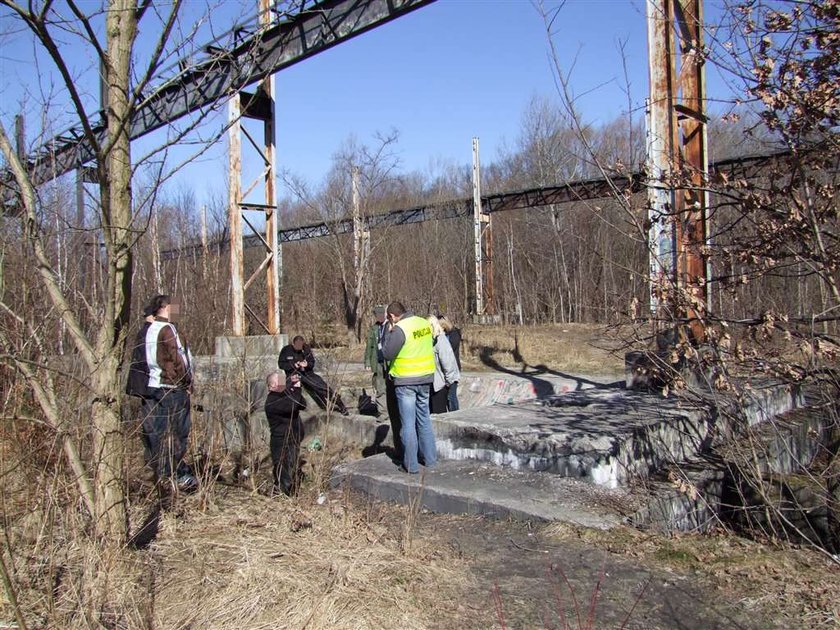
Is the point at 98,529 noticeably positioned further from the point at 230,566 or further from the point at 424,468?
the point at 424,468

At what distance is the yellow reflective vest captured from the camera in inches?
243

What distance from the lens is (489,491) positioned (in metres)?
5.23

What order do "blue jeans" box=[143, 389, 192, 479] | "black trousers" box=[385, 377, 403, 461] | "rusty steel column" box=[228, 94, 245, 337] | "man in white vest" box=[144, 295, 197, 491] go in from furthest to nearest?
"rusty steel column" box=[228, 94, 245, 337] < "black trousers" box=[385, 377, 403, 461] < "man in white vest" box=[144, 295, 197, 491] < "blue jeans" box=[143, 389, 192, 479]

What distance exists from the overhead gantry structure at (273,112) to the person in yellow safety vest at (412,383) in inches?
84.8

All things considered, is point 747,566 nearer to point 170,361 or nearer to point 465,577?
point 465,577

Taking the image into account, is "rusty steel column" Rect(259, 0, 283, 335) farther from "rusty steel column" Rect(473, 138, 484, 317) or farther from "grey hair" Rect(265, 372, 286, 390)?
"rusty steel column" Rect(473, 138, 484, 317)

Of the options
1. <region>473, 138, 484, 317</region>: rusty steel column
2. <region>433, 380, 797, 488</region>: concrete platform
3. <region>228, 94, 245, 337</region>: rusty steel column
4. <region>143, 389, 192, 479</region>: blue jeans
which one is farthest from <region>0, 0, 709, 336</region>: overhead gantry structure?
<region>473, 138, 484, 317</region>: rusty steel column

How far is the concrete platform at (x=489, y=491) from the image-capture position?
4719mm

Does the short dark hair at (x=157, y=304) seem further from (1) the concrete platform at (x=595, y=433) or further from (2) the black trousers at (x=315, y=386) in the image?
(1) the concrete platform at (x=595, y=433)

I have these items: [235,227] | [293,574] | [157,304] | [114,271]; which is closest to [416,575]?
[293,574]

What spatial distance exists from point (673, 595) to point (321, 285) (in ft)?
80.0

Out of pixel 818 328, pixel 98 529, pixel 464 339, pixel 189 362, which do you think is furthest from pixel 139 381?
pixel 464 339

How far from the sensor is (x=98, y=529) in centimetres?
343

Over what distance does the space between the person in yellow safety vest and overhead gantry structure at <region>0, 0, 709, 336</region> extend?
84.8 inches
